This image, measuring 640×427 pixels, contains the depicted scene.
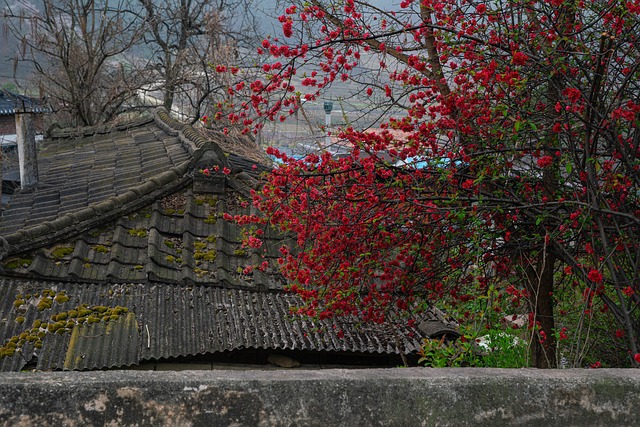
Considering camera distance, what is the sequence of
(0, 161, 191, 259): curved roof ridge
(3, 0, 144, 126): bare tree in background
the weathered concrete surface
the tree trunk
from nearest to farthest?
the weathered concrete surface < the tree trunk < (0, 161, 191, 259): curved roof ridge < (3, 0, 144, 126): bare tree in background

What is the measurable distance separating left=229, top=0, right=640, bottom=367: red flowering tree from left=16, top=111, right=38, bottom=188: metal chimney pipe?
18.7 feet

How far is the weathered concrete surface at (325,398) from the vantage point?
2.04 m

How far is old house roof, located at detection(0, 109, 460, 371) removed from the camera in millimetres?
5852

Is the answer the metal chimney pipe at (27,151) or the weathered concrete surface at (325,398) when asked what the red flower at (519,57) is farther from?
the metal chimney pipe at (27,151)

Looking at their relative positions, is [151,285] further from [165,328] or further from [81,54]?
[81,54]

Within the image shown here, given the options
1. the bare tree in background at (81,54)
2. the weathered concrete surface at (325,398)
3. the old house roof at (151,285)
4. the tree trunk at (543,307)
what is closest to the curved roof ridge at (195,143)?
the old house roof at (151,285)

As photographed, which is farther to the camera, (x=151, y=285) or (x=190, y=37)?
(x=190, y=37)

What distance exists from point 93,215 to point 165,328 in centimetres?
207

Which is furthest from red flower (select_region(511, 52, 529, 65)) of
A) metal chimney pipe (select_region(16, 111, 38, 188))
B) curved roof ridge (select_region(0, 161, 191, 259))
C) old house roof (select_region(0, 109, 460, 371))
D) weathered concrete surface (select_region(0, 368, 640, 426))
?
metal chimney pipe (select_region(16, 111, 38, 188))

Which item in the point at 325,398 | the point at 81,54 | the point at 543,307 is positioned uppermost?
the point at 81,54

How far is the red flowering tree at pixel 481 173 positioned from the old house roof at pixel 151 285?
66 centimetres

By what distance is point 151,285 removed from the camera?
6703 millimetres

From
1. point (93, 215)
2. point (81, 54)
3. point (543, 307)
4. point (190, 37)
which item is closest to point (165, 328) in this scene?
point (93, 215)

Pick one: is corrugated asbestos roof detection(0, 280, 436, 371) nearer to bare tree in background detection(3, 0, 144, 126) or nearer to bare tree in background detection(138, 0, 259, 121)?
bare tree in background detection(3, 0, 144, 126)
